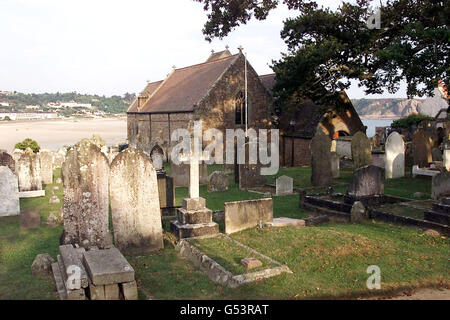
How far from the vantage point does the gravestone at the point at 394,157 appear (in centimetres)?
1792

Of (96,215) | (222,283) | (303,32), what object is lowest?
(222,283)

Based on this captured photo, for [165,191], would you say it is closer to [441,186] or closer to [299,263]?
[299,263]

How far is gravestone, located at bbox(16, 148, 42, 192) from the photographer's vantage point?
15406 mm

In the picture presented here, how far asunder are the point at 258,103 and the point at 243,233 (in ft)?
65.8

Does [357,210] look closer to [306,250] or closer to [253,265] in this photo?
[306,250]

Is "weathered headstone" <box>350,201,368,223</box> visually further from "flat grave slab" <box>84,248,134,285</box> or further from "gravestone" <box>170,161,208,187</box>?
"gravestone" <box>170,161,208,187</box>

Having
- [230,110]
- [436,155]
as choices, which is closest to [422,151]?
[436,155]

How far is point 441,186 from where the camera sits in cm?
1189

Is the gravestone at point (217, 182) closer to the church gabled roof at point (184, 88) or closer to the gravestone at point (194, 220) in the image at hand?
the gravestone at point (194, 220)

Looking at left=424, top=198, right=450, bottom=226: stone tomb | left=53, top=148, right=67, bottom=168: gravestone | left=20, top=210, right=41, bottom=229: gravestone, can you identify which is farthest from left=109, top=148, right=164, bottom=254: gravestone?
left=53, top=148, right=67, bottom=168: gravestone

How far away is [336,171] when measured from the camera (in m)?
19.0

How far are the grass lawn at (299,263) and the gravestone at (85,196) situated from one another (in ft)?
2.91

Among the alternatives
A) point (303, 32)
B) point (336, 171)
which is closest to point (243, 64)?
point (303, 32)

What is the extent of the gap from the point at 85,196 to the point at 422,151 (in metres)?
16.1
